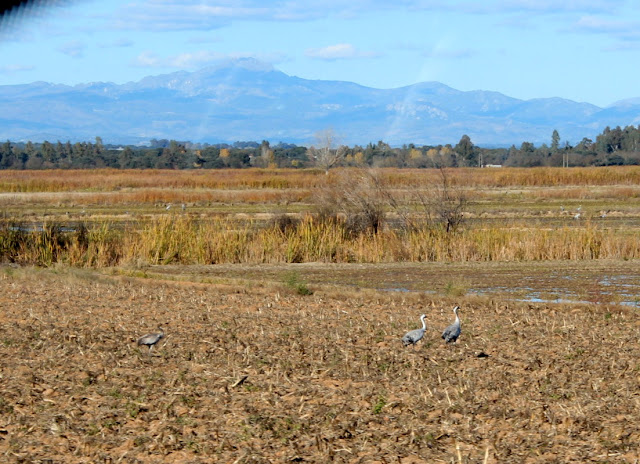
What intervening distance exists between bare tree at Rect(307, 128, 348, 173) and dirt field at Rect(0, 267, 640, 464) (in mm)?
77724

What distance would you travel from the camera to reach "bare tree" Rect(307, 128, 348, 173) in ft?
304

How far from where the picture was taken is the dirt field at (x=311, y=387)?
694cm

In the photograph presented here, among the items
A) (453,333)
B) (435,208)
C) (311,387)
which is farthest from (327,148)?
(311,387)

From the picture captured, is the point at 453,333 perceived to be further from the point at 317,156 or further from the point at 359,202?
the point at 317,156

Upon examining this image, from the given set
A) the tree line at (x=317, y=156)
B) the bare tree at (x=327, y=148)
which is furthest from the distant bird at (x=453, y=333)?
the tree line at (x=317, y=156)

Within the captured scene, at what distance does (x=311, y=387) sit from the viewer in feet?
28.8

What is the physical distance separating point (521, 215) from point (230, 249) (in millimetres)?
22317

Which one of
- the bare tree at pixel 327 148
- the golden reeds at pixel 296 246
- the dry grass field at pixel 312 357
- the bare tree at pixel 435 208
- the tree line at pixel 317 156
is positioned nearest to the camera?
the dry grass field at pixel 312 357

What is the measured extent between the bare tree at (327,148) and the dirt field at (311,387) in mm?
77724

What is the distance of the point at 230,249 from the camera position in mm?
26828

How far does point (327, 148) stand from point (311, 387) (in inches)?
3498

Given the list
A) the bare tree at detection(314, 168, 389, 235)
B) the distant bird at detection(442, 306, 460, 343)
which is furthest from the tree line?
the distant bird at detection(442, 306, 460, 343)

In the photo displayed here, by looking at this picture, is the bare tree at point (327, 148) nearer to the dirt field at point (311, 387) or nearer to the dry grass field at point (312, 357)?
the dry grass field at point (312, 357)

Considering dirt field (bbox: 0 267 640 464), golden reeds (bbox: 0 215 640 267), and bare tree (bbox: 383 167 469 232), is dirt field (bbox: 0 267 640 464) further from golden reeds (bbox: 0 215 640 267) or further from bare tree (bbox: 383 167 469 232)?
bare tree (bbox: 383 167 469 232)
